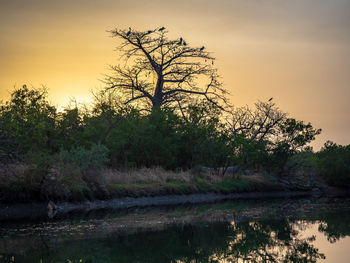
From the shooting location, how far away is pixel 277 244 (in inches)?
661

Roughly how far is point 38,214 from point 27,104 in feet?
39.6

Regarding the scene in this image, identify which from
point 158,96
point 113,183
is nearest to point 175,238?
point 113,183

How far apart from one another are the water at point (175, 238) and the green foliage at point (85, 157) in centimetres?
522

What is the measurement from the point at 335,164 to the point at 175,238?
146 ft

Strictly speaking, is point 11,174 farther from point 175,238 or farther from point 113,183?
point 175,238

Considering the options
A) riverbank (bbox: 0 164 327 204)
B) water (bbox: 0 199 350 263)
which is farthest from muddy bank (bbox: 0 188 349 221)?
water (bbox: 0 199 350 263)

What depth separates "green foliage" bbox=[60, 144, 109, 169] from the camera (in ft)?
100

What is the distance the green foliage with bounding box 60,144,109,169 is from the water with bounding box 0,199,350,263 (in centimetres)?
522

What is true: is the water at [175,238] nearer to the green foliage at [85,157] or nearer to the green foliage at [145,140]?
the green foliage at [85,157]

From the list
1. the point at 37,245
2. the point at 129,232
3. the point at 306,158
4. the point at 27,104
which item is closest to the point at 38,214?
the point at 129,232

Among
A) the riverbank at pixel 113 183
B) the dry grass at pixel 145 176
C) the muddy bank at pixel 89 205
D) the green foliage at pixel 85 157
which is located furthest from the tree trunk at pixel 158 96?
the green foliage at pixel 85 157

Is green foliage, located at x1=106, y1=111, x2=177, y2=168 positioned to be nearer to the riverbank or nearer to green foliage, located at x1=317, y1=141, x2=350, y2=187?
the riverbank

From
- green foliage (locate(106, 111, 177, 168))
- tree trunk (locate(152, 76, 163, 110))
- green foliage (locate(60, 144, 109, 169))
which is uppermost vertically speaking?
tree trunk (locate(152, 76, 163, 110))

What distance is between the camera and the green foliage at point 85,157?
100 ft
